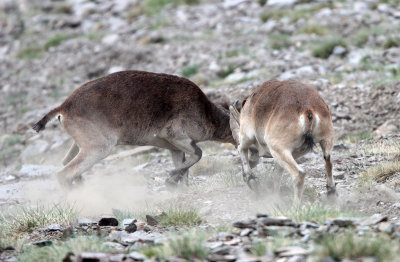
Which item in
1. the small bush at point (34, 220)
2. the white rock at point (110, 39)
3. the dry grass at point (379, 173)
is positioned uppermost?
the small bush at point (34, 220)

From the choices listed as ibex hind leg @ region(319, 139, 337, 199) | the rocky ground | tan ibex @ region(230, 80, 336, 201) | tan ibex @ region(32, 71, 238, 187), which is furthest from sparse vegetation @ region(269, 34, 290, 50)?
ibex hind leg @ region(319, 139, 337, 199)

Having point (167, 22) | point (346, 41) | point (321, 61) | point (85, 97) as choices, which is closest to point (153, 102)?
point (85, 97)

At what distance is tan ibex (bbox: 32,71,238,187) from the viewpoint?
1041cm

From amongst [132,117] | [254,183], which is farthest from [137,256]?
[132,117]

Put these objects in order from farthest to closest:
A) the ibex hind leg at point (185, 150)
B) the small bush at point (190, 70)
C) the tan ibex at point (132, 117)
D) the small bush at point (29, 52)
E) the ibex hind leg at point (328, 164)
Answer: the small bush at point (29, 52) < the small bush at point (190, 70) < the ibex hind leg at point (185, 150) < the tan ibex at point (132, 117) < the ibex hind leg at point (328, 164)

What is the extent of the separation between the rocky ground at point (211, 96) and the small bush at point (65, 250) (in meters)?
0.04

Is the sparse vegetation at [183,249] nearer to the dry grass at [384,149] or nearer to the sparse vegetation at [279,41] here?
the dry grass at [384,149]

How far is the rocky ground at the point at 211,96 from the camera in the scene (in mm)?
7418

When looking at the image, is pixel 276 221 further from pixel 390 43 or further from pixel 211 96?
pixel 390 43

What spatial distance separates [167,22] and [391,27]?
7363 millimetres

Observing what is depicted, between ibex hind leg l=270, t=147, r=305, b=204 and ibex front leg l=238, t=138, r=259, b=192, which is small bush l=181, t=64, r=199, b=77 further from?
ibex hind leg l=270, t=147, r=305, b=204

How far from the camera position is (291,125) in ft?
A: 25.8

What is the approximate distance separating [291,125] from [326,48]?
1021 centimetres

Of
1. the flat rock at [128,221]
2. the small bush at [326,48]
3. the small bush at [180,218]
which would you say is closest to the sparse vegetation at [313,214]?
the small bush at [180,218]
